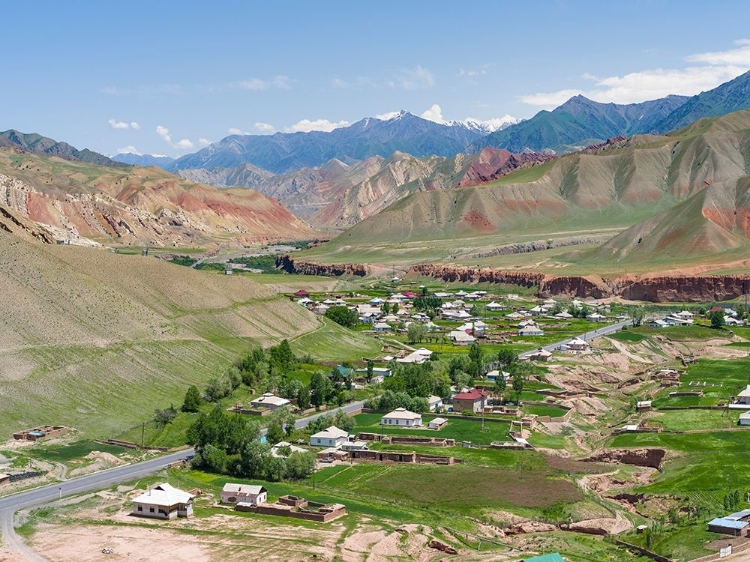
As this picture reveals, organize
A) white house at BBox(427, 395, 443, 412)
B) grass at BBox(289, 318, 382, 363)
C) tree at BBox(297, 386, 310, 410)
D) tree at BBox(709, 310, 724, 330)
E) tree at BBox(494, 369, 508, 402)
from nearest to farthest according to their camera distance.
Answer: tree at BBox(297, 386, 310, 410) < white house at BBox(427, 395, 443, 412) < tree at BBox(494, 369, 508, 402) < grass at BBox(289, 318, 382, 363) < tree at BBox(709, 310, 724, 330)

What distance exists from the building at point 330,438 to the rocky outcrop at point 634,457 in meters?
17.3

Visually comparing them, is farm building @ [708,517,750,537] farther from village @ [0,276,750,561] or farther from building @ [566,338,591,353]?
building @ [566,338,591,353]

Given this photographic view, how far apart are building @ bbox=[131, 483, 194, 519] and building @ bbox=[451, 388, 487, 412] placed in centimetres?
3725

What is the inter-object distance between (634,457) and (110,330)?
5331cm

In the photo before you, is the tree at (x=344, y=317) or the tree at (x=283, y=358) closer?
the tree at (x=283, y=358)

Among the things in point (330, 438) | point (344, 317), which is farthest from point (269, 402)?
point (344, 317)

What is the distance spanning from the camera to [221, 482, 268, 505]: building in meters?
64.9

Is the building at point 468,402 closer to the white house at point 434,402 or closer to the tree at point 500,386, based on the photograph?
the white house at point 434,402

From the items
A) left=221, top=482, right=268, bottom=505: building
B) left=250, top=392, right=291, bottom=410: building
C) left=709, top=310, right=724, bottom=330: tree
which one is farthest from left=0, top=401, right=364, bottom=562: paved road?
left=709, top=310, right=724, bottom=330: tree

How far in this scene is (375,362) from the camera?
122 metres

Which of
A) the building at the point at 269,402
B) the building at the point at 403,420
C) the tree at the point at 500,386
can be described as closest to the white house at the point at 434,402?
the tree at the point at 500,386

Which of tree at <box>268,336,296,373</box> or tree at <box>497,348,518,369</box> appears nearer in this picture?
tree at <box>268,336,296,373</box>

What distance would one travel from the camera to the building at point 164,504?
6225 cm

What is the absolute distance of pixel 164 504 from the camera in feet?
204
